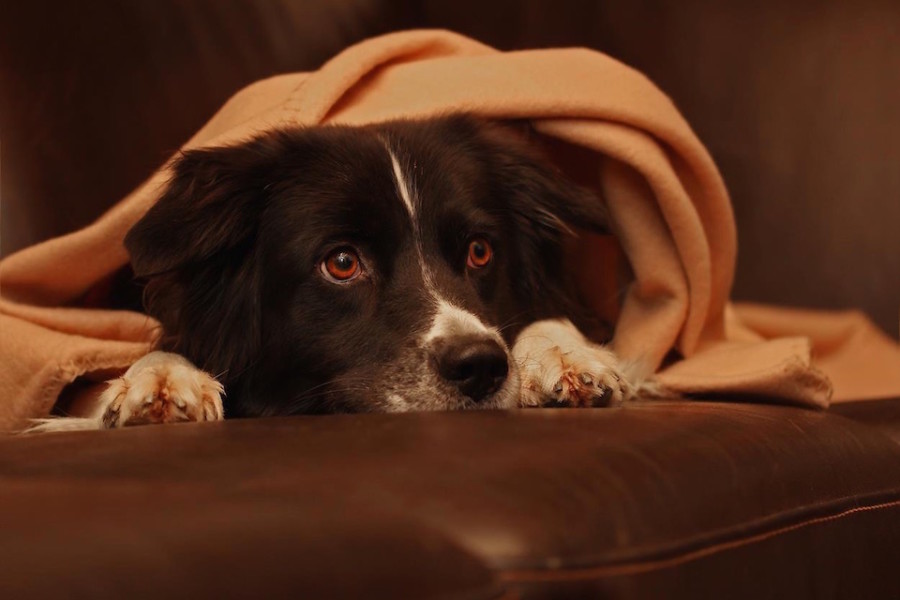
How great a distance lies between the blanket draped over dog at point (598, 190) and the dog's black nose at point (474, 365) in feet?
1.50

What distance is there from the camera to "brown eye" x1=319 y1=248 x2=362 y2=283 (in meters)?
2.03

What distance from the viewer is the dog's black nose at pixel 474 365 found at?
5.87 feet

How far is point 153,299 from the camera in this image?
222 centimetres

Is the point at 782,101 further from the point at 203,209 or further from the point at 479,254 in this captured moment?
the point at 203,209

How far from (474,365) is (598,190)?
946 millimetres

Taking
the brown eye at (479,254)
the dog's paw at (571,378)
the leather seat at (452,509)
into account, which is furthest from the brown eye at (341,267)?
the leather seat at (452,509)

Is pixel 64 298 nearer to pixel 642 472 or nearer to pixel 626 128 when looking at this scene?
pixel 626 128

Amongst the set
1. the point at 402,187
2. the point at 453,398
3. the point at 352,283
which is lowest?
the point at 453,398

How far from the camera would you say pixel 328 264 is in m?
2.04

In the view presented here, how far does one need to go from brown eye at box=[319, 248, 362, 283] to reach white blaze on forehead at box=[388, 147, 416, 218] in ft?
0.49

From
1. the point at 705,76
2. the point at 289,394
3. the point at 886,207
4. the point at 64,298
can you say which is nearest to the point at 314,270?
the point at 289,394

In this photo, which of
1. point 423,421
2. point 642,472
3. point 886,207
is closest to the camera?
point 642,472

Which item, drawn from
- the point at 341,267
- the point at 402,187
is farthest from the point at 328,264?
the point at 402,187

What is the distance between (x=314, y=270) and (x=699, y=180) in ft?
3.04
